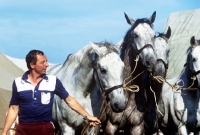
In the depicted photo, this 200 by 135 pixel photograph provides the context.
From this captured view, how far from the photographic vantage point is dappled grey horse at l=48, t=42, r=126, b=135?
7.43 metres

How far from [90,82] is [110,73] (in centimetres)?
57

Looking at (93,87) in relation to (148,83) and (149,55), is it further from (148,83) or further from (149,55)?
(148,83)

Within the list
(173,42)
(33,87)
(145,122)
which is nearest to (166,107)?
(145,122)

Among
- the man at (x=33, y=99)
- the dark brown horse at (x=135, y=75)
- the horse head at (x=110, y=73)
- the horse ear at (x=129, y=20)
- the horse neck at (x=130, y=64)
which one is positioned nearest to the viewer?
the man at (x=33, y=99)

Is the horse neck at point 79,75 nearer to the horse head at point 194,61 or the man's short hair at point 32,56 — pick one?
the man's short hair at point 32,56

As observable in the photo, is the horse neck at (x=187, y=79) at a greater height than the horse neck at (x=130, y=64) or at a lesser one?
lesser

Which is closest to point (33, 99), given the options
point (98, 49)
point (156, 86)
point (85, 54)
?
point (98, 49)

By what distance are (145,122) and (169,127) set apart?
1503 mm

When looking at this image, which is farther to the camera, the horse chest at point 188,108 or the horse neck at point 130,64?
the horse chest at point 188,108

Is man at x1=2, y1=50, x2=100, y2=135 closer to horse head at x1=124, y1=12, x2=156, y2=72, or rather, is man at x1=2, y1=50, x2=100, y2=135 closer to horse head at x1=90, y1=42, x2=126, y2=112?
horse head at x1=90, y1=42, x2=126, y2=112

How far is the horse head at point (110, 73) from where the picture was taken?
7309 millimetres

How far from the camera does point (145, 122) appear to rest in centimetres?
960

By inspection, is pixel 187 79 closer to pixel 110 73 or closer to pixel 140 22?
pixel 140 22

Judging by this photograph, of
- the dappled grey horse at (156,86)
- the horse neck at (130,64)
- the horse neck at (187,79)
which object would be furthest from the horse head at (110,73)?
the horse neck at (187,79)
